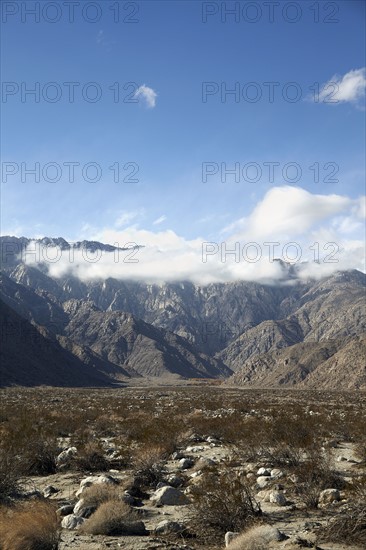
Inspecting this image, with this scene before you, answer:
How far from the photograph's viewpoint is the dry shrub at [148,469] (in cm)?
1062

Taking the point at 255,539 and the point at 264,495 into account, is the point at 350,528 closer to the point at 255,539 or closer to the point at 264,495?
the point at 255,539

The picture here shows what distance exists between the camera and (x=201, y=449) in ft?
51.3

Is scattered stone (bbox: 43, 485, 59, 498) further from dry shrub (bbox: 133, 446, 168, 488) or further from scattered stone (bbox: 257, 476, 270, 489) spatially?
scattered stone (bbox: 257, 476, 270, 489)

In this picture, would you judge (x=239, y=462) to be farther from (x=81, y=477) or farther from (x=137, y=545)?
(x=137, y=545)

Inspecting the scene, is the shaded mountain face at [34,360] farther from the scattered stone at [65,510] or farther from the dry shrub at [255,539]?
the dry shrub at [255,539]

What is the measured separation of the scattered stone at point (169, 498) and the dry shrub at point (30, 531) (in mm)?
2888

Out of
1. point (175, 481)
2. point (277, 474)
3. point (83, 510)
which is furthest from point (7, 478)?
point (277, 474)

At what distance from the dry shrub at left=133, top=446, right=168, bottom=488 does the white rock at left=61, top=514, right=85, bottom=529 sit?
2.74 m

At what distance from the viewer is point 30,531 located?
613cm

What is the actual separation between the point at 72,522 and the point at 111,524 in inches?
29.6

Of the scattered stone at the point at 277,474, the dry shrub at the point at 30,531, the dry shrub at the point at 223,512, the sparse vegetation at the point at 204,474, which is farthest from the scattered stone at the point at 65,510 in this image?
the scattered stone at the point at 277,474

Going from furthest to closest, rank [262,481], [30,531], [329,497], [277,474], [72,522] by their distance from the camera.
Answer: [277,474], [262,481], [329,497], [72,522], [30,531]

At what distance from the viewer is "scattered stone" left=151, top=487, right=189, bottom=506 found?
901 cm

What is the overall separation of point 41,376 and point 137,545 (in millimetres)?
144898
